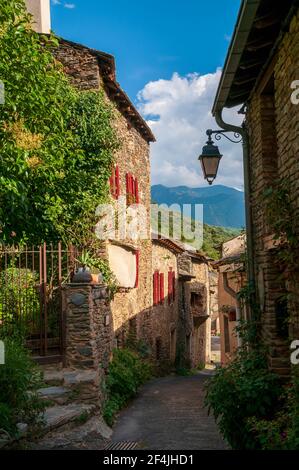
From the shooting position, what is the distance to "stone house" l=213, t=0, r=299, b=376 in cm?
466

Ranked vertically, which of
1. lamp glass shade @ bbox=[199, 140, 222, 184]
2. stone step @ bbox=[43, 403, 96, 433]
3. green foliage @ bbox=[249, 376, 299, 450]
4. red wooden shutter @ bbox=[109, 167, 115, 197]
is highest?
red wooden shutter @ bbox=[109, 167, 115, 197]

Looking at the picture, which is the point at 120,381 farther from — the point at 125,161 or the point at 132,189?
the point at 125,161

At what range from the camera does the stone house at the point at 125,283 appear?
876 cm

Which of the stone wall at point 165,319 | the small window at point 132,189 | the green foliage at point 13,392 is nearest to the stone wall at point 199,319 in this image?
the stone wall at point 165,319

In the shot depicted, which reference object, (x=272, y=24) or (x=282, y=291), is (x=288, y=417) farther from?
(x=272, y=24)

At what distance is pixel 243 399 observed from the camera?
5.30m

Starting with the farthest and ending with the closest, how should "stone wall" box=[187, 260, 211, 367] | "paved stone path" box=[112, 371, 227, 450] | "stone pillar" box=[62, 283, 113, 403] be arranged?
1. "stone wall" box=[187, 260, 211, 367]
2. "stone pillar" box=[62, 283, 113, 403]
3. "paved stone path" box=[112, 371, 227, 450]

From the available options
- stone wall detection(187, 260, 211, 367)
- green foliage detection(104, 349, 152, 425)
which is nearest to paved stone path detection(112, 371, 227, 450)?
green foliage detection(104, 349, 152, 425)

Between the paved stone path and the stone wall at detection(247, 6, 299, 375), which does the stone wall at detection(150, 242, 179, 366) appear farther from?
the stone wall at detection(247, 6, 299, 375)

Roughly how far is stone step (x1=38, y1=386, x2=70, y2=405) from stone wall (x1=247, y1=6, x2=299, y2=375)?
3339mm

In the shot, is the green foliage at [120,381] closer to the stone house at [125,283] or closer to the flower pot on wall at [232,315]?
the stone house at [125,283]

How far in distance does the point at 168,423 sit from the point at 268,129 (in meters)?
5.12

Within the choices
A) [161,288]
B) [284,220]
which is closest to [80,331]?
[284,220]

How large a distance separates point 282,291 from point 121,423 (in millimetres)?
4426
